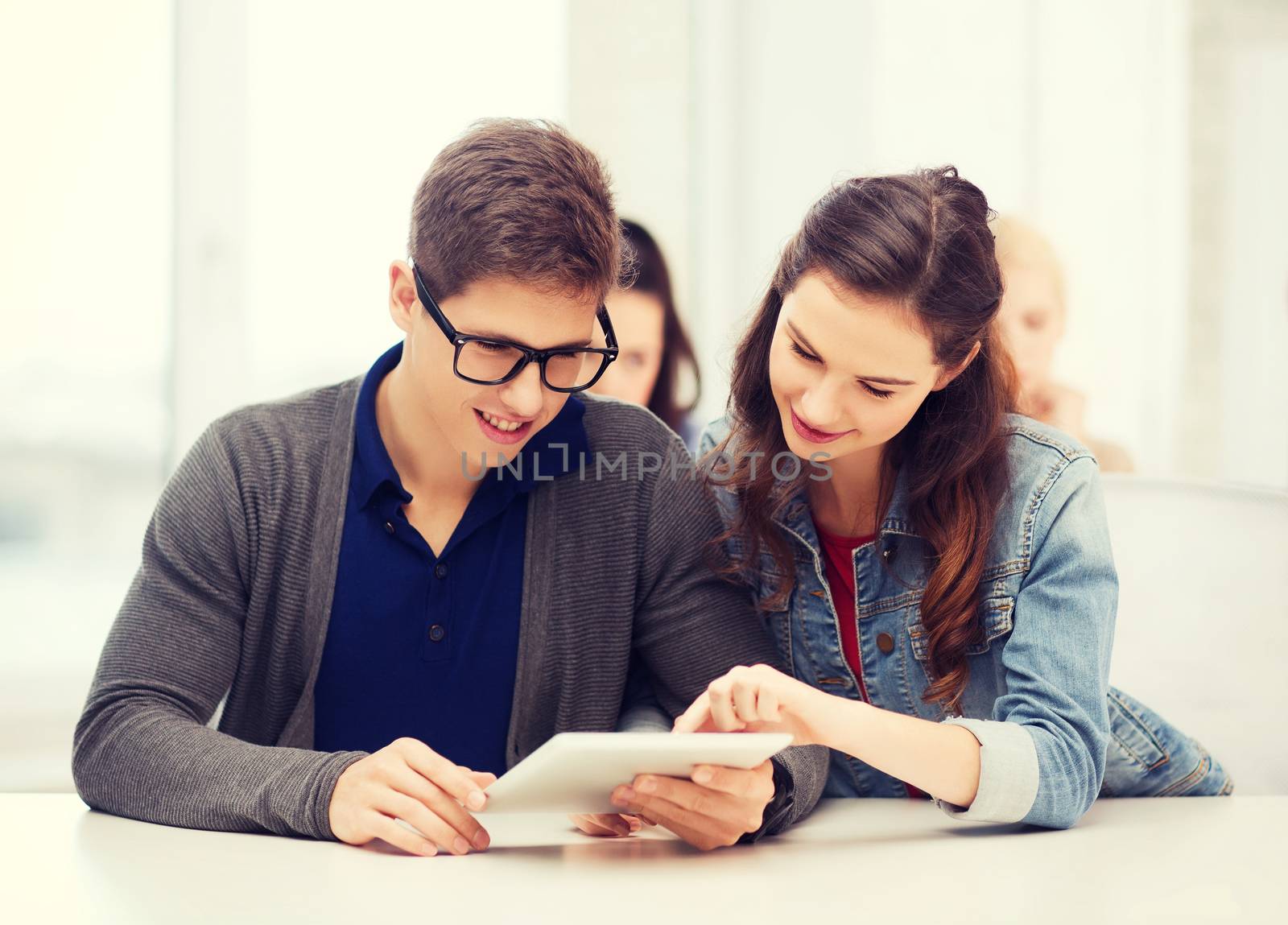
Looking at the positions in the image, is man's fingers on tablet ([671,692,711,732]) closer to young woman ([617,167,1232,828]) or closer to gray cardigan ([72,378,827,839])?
young woman ([617,167,1232,828])

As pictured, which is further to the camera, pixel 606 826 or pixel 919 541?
pixel 919 541

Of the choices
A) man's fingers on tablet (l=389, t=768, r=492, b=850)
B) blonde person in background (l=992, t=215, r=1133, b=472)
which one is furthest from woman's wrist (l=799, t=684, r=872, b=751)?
blonde person in background (l=992, t=215, r=1133, b=472)

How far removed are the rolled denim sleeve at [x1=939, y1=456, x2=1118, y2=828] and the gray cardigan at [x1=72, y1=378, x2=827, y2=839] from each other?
206mm

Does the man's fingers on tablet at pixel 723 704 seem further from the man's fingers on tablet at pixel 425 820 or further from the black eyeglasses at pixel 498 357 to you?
the black eyeglasses at pixel 498 357

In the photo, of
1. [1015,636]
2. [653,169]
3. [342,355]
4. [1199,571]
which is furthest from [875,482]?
[653,169]

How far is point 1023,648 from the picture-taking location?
1276 mm

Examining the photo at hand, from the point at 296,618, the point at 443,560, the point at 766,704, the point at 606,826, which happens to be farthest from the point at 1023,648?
the point at 296,618

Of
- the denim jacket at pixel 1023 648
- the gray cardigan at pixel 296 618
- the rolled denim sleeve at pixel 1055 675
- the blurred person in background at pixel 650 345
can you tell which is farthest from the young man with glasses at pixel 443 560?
the blurred person in background at pixel 650 345

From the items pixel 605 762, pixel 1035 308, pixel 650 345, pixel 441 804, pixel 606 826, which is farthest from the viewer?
pixel 1035 308

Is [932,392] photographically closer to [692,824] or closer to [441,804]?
[692,824]

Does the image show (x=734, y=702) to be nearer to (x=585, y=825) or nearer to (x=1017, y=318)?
(x=585, y=825)

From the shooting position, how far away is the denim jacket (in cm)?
121

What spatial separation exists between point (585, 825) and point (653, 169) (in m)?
2.94

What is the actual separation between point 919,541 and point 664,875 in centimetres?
59
